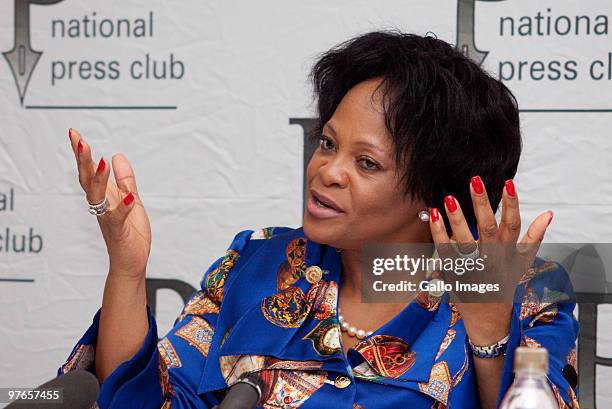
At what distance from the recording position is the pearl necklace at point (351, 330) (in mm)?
1333

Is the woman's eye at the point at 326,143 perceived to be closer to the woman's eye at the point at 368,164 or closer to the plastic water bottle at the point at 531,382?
the woman's eye at the point at 368,164

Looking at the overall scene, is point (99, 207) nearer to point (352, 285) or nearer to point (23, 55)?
point (352, 285)

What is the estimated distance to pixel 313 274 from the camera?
140 cm

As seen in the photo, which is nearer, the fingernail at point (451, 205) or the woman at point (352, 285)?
Result: the fingernail at point (451, 205)

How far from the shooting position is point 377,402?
4.04ft

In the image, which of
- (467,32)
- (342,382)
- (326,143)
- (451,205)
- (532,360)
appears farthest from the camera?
(467,32)

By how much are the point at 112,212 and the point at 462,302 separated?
526 mm

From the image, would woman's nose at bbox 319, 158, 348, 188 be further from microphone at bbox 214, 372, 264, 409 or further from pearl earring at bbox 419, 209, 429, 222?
microphone at bbox 214, 372, 264, 409

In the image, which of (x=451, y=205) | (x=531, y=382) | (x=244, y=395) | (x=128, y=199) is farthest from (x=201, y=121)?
(x=531, y=382)

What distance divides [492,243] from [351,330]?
0.45 metres

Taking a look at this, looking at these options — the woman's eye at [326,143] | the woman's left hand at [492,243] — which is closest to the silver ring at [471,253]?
the woman's left hand at [492,243]

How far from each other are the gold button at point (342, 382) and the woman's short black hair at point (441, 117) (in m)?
0.34

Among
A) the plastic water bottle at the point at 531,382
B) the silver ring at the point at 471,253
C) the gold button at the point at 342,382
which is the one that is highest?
the silver ring at the point at 471,253

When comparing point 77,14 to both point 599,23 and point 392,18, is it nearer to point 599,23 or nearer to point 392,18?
point 392,18
